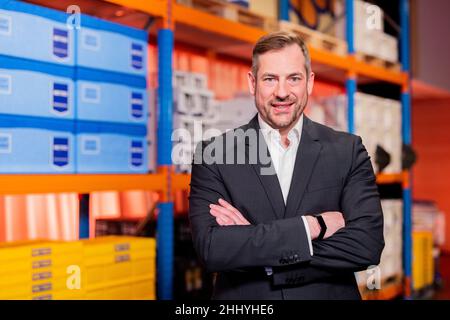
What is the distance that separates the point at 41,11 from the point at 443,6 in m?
6.03

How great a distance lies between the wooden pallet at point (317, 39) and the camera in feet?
12.5

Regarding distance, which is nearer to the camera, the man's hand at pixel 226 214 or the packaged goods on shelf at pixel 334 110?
the man's hand at pixel 226 214

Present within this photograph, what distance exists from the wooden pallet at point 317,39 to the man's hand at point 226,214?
2.07 meters

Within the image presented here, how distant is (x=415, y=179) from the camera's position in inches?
335

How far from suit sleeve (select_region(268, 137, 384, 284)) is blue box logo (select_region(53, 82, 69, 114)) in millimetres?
1207

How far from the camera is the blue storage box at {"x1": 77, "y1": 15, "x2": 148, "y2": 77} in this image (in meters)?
2.50

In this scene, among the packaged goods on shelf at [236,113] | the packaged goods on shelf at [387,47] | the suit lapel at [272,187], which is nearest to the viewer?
the suit lapel at [272,187]

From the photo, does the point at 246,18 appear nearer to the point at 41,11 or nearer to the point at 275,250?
the point at 41,11

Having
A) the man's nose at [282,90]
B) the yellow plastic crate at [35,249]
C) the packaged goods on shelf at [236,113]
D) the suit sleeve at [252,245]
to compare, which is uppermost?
the packaged goods on shelf at [236,113]

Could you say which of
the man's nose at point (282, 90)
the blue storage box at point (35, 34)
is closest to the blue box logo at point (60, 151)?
the blue storage box at point (35, 34)

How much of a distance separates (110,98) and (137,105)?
6.9 inches

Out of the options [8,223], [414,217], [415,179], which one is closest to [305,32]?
[8,223]

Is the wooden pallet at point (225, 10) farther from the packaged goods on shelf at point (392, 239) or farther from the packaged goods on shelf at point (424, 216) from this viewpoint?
the packaged goods on shelf at point (424, 216)

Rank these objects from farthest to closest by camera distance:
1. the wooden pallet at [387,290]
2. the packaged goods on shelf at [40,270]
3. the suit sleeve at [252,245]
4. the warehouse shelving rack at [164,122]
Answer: the wooden pallet at [387,290], the warehouse shelving rack at [164,122], the packaged goods on shelf at [40,270], the suit sleeve at [252,245]
